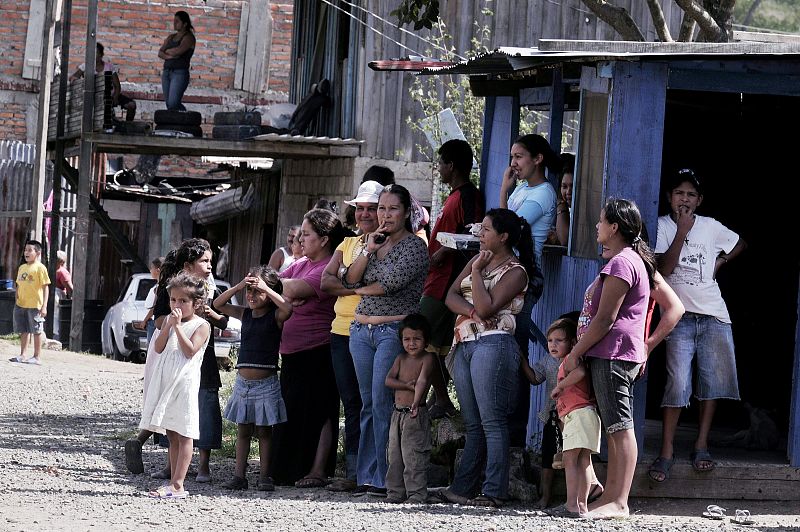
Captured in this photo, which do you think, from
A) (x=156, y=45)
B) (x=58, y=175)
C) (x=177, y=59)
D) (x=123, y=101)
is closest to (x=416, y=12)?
(x=177, y=59)

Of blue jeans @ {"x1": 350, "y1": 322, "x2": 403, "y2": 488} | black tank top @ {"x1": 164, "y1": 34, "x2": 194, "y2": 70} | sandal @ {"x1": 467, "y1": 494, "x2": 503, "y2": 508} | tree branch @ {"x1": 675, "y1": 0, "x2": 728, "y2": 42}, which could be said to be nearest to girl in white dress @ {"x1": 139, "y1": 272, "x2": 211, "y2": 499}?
blue jeans @ {"x1": 350, "y1": 322, "x2": 403, "y2": 488}

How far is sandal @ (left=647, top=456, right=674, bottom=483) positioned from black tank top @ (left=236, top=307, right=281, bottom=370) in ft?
8.47

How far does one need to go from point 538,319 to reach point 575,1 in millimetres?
11465

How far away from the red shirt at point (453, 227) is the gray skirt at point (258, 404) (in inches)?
48.0

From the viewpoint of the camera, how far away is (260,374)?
8969 mm

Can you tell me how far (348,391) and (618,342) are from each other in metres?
2.15

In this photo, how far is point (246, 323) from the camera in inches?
359

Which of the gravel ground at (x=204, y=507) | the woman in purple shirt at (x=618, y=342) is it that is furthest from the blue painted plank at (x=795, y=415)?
the woman in purple shirt at (x=618, y=342)

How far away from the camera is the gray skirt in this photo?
8.86 m

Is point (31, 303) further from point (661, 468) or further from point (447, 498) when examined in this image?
point (661, 468)

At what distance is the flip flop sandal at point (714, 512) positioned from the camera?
7965 millimetres

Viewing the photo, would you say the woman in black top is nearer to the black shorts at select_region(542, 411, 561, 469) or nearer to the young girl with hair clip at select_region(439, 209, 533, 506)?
the young girl with hair clip at select_region(439, 209, 533, 506)

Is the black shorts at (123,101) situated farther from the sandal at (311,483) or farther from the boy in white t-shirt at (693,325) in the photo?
the boy in white t-shirt at (693,325)

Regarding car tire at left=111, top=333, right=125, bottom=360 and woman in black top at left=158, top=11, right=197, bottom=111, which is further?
woman in black top at left=158, top=11, right=197, bottom=111
